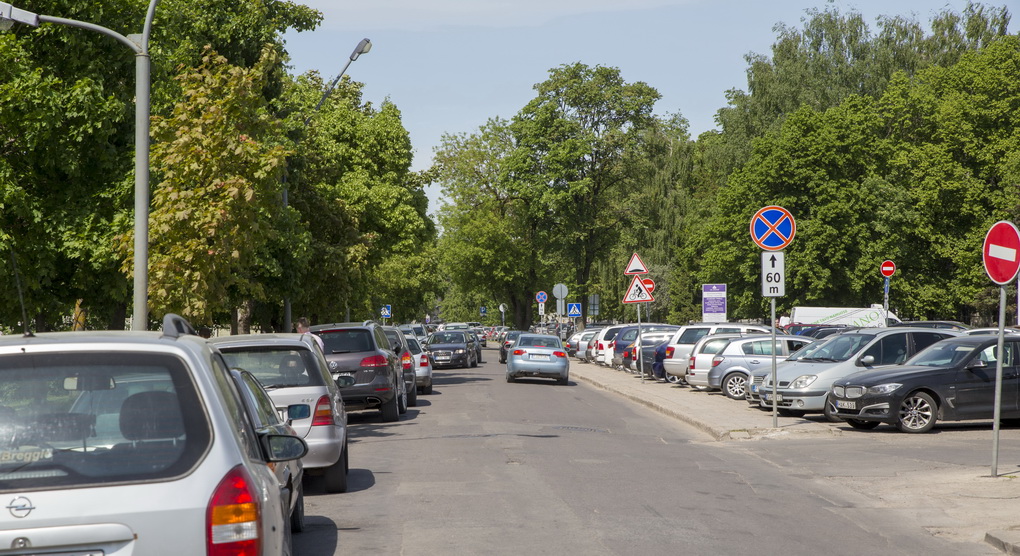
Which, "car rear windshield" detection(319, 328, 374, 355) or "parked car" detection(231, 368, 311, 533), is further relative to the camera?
"car rear windshield" detection(319, 328, 374, 355)

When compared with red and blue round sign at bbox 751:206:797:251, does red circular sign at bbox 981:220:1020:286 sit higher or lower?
lower

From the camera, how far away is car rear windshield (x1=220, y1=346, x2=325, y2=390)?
38.6 ft

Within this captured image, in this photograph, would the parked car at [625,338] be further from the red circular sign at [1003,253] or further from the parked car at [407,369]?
the red circular sign at [1003,253]

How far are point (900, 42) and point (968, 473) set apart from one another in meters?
52.8

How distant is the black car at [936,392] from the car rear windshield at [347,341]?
8132mm

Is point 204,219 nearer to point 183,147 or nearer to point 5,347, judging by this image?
point 183,147

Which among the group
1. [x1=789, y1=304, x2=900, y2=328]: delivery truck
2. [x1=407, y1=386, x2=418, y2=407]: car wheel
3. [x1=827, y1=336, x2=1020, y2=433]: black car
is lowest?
[x1=407, y1=386, x2=418, y2=407]: car wheel

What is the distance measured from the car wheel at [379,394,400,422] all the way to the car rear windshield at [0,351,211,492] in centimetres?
1582

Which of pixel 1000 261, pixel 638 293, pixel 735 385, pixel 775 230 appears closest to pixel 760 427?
pixel 775 230

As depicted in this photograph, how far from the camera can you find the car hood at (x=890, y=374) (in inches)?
691

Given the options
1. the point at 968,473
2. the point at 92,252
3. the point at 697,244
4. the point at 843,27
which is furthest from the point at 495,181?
the point at 968,473

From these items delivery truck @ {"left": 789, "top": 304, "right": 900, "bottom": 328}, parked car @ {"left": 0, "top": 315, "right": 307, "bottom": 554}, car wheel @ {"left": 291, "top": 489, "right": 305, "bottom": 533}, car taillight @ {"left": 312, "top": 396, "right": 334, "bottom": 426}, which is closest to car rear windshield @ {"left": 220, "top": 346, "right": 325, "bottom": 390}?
car taillight @ {"left": 312, "top": 396, "right": 334, "bottom": 426}

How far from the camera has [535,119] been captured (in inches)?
2522

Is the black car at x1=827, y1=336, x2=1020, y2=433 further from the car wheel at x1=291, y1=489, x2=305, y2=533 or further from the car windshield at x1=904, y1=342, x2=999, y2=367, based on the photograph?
the car wheel at x1=291, y1=489, x2=305, y2=533
